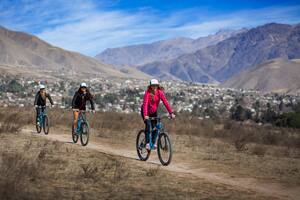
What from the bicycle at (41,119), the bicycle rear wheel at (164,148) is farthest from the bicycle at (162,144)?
the bicycle at (41,119)

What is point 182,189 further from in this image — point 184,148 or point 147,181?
point 184,148

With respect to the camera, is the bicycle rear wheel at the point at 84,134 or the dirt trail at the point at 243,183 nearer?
the dirt trail at the point at 243,183

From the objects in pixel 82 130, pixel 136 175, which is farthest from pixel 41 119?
pixel 136 175

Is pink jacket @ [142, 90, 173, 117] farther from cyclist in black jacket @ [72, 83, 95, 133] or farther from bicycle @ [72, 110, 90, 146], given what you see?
cyclist in black jacket @ [72, 83, 95, 133]

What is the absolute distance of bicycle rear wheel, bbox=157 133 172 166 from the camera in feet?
45.8

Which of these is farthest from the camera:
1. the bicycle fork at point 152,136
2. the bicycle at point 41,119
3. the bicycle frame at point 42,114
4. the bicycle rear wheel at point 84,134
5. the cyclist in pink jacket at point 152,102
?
the bicycle frame at point 42,114

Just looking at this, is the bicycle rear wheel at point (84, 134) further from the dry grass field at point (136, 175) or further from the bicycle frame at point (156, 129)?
the bicycle frame at point (156, 129)

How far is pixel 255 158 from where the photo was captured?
16.6 meters

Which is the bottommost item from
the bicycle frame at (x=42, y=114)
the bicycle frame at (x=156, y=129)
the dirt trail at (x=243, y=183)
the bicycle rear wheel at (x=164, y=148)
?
the dirt trail at (x=243, y=183)

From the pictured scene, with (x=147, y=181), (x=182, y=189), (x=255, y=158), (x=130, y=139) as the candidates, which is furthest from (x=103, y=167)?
(x=130, y=139)

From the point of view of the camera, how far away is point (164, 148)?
559 inches

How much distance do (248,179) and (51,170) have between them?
4.63 m

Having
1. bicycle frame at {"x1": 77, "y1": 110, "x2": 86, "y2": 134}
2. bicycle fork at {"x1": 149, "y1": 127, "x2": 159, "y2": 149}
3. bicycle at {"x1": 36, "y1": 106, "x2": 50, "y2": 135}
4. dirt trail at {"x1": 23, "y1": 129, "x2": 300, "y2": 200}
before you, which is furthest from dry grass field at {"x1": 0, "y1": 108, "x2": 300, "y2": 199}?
bicycle at {"x1": 36, "y1": 106, "x2": 50, "y2": 135}

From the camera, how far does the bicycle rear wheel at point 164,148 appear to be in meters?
14.0
